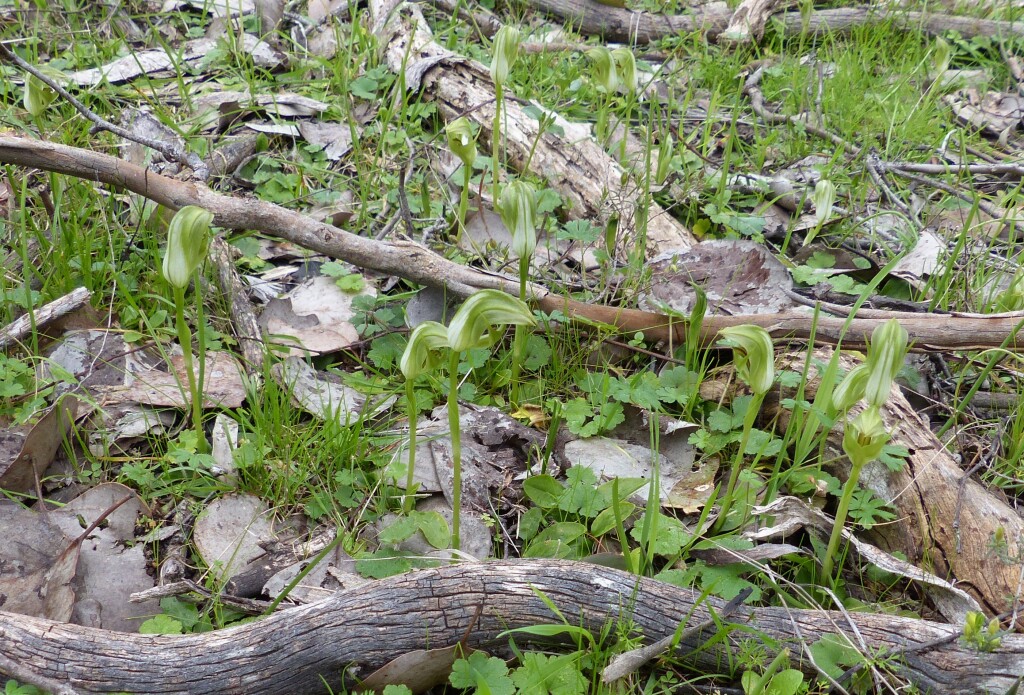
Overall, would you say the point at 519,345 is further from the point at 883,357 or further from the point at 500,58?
the point at 500,58

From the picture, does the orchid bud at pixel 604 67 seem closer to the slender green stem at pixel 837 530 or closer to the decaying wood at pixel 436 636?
the slender green stem at pixel 837 530

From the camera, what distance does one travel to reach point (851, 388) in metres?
1.94

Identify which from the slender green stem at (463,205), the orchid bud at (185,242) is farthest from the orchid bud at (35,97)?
the slender green stem at (463,205)

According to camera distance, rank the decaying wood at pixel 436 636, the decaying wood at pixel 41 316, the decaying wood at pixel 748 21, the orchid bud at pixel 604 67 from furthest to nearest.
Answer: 1. the decaying wood at pixel 748 21
2. the orchid bud at pixel 604 67
3. the decaying wood at pixel 41 316
4. the decaying wood at pixel 436 636

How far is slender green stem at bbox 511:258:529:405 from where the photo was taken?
250 centimetres

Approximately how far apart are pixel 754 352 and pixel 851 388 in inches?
10.2

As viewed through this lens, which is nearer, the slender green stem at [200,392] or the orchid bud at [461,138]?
the slender green stem at [200,392]

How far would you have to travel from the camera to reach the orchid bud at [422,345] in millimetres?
1881

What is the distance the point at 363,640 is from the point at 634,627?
0.59 meters

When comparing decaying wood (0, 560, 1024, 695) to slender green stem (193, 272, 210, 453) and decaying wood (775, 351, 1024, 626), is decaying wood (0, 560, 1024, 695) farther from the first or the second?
slender green stem (193, 272, 210, 453)

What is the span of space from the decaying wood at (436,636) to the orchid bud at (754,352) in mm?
528

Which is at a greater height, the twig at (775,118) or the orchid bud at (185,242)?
the orchid bud at (185,242)

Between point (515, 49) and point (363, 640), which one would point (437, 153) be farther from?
point (363, 640)

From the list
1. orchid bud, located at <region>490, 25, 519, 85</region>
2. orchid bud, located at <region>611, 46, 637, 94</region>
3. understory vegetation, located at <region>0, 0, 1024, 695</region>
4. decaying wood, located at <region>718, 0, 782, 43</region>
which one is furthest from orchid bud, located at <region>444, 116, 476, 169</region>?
decaying wood, located at <region>718, 0, 782, 43</region>
